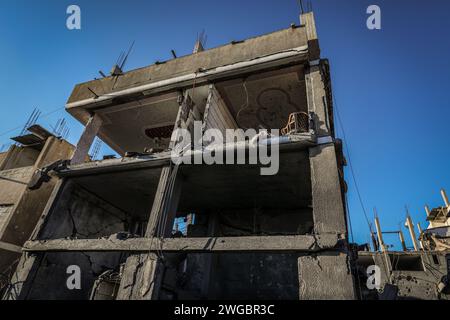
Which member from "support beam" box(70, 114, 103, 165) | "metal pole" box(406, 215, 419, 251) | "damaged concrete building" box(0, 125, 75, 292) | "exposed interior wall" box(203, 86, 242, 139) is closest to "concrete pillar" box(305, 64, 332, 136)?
"exposed interior wall" box(203, 86, 242, 139)

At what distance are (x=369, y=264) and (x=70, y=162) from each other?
21.3m

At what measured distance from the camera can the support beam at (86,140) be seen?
29.2 feet

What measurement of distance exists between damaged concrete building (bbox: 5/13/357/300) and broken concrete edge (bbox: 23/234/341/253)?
0.08 ft

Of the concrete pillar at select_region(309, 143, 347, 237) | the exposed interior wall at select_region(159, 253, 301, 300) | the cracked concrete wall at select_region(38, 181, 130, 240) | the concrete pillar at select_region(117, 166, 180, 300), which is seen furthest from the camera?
the exposed interior wall at select_region(159, 253, 301, 300)

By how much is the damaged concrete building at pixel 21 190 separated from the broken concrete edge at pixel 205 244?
4043 mm

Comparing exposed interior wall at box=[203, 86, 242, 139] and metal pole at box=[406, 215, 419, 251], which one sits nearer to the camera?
exposed interior wall at box=[203, 86, 242, 139]

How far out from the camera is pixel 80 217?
8.75 meters

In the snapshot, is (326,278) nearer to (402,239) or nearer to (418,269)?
(418,269)

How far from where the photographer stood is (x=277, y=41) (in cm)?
794

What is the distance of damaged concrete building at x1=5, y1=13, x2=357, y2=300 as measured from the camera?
5145 mm

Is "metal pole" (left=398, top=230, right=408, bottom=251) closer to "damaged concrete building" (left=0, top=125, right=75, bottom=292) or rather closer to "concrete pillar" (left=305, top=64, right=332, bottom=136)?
"concrete pillar" (left=305, top=64, right=332, bottom=136)

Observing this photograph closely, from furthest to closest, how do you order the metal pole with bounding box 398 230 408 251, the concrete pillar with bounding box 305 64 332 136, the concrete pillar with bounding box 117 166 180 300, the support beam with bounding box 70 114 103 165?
the metal pole with bounding box 398 230 408 251, the support beam with bounding box 70 114 103 165, the concrete pillar with bounding box 305 64 332 136, the concrete pillar with bounding box 117 166 180 300

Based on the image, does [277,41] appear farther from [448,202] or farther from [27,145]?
[448,202]
